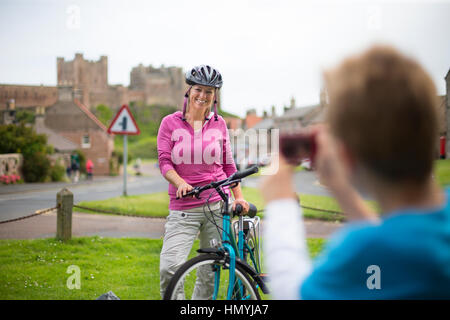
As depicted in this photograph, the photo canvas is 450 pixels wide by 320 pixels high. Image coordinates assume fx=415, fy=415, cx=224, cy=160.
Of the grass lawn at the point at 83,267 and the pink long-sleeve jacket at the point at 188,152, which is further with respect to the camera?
the grass lawn at the point at 83,267

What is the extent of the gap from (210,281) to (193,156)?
853mm

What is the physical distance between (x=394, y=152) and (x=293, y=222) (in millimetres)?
361

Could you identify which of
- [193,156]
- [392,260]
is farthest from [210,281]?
[392,260]

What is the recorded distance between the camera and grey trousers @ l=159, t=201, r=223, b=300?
Answer: 241cm

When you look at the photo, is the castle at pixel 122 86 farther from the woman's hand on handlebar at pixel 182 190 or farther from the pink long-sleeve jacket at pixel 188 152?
the woman's hand on handlebar at pixel 182 190

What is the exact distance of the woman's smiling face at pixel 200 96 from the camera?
285cm

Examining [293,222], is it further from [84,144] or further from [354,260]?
[84,144]

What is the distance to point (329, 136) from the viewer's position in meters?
0.94

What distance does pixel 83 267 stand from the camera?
4590 mm

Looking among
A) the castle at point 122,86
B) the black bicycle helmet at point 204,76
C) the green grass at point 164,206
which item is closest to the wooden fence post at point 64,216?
the green grass at point 164,206

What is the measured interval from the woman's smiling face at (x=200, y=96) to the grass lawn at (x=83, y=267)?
6.49 feet

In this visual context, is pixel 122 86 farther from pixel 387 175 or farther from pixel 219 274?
pixel 387 175

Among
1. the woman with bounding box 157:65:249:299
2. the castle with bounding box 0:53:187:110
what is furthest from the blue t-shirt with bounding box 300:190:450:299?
the castle with bounding box 0:53:187:110
